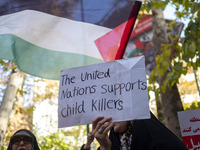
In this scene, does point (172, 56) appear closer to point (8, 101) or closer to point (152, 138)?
point (152, 138)

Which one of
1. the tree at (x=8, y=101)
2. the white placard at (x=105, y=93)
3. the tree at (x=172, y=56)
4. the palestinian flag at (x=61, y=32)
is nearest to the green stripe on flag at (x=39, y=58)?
the palestinian flag at (x=61, y=32)

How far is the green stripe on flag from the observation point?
3.50 meters

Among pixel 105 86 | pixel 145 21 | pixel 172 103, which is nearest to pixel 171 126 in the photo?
pixel 172 103

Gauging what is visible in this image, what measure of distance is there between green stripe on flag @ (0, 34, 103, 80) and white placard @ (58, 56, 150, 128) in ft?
2.91

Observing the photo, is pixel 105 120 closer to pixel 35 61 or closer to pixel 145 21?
pixel 35 61

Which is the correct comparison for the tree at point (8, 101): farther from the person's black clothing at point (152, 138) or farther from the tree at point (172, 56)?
the person's black clothing at point (152, 138)

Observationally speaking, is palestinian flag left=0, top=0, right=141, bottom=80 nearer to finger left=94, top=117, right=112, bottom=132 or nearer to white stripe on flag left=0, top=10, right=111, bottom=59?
white stripe on flag left=0, top=10, right=111, bottom=59

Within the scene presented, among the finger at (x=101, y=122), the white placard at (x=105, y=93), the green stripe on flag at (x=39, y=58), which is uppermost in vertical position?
the green stripe on flag at (x=39, y=58)

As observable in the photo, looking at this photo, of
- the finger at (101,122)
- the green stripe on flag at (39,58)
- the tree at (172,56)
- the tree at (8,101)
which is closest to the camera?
the finger at (101,122)

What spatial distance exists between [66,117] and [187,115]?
1.70 metres

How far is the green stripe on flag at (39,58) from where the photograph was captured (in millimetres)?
3496

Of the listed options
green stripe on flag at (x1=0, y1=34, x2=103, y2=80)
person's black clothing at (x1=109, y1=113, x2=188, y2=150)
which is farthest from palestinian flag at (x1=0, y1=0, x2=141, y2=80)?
person's black clothing at (x1=109, y1=113, x2=188, y2=150)

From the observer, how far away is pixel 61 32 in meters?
3.67

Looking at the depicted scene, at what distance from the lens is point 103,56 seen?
3480 mm
